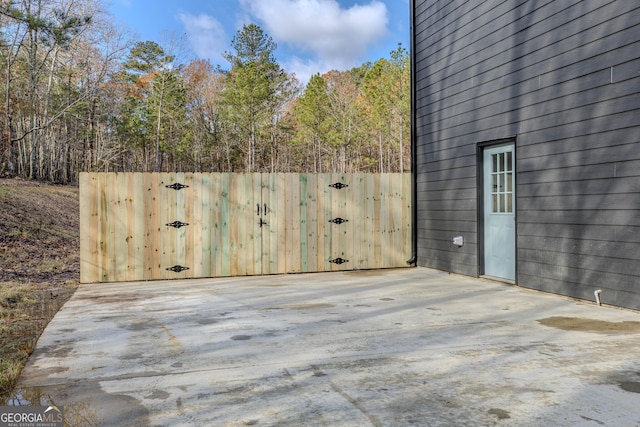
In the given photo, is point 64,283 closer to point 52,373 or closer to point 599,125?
point 52,373

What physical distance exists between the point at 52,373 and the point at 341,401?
5.38 feet

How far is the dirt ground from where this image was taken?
3256 millimetres

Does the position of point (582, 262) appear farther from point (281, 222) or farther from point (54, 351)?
point (54, 351)

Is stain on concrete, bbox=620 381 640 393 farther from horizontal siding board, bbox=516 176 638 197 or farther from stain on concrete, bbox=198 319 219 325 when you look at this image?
stain on concrete, bbox=198 319 219 325

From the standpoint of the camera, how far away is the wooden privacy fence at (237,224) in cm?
617

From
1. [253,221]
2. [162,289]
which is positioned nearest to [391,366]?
[162,289]

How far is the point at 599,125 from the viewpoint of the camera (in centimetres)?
431

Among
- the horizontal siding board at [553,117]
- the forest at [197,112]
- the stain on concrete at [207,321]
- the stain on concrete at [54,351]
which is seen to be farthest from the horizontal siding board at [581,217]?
the forest at [197,112]

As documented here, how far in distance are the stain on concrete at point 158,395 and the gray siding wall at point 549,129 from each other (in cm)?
398

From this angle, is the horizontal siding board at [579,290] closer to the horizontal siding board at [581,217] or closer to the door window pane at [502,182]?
the horizontal siding board at [581,217]

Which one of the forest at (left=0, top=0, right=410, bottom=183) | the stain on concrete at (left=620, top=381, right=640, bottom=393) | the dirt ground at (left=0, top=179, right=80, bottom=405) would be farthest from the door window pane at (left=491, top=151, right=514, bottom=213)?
the forest at (left=0, top=0, right=410, bottom=183)

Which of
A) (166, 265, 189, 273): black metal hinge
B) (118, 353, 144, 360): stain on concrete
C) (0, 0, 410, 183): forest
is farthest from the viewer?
(0, 0, 410, 183): forest

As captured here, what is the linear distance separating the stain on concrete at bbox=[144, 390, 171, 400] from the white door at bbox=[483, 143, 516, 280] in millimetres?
4609

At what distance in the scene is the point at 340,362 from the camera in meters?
2.67
